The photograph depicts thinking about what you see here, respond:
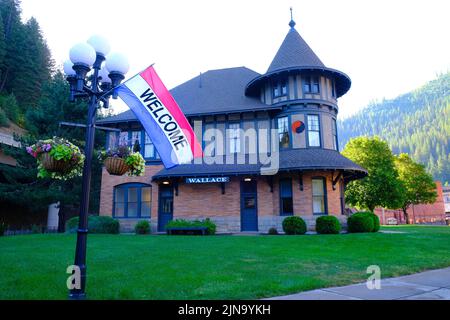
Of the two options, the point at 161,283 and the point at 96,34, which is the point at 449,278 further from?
the point at 96,34

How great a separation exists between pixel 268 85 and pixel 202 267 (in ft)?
52.8

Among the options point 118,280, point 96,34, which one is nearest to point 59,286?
point 118,280

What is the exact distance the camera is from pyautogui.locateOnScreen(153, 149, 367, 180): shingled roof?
1861 centimetres

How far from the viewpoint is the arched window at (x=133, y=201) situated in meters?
22.2

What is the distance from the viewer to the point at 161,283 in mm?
6242

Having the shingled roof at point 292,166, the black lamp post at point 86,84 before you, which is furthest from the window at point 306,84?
the black lamp post at point 86,84

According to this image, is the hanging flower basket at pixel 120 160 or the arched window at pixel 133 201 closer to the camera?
the hanging flower basket at pixel 120 160

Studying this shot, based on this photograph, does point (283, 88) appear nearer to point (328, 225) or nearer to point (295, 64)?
point (295, 64)

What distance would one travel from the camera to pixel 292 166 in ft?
A: 61.4

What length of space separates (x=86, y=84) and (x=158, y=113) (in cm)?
144

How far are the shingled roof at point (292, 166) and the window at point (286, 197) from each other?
146cm

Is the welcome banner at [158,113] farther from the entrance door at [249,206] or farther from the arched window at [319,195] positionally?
the arched window at [319,195]

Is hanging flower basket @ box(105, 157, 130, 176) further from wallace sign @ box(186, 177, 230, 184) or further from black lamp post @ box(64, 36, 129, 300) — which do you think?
wallace sign @ box(186, 177, 230, 184)

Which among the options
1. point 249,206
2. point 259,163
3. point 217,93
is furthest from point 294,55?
point 249,206
